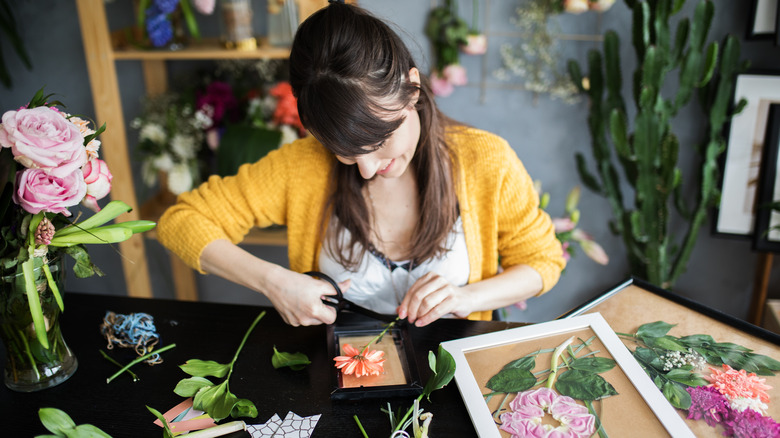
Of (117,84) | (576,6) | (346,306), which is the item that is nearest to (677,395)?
(346,306)

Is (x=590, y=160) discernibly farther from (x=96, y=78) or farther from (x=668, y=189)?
(x=96, y=78)

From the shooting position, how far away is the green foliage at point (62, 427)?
74cm

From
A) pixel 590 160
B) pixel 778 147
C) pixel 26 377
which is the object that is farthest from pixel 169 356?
pixel 778 147

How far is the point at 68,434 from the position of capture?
0.74m

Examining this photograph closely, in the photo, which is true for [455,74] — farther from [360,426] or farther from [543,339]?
[360,426]

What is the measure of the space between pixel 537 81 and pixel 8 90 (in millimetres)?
2133

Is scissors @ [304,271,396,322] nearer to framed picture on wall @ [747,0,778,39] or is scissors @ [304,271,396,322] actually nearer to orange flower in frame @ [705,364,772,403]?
orange flower in frame @ [705,364,772,403]

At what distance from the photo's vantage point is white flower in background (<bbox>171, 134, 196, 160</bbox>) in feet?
6.64

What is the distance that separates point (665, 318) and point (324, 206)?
0.79m

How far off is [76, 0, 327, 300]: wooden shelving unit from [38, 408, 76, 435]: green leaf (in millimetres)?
1129

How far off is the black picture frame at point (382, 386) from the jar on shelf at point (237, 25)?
50.1 inches

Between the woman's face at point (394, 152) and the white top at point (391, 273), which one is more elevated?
the woman's face at point (394, 152)

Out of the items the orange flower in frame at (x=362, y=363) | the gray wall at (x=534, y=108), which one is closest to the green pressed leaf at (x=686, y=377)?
the orange flower in frame at (x=362, y=363)

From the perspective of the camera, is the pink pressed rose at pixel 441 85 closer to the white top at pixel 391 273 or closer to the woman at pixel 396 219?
the woman at pixel 396 219
